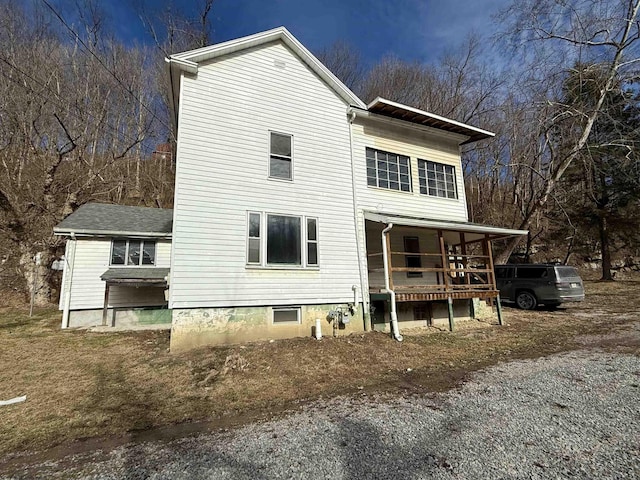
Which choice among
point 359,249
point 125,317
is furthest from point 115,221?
point 359,249

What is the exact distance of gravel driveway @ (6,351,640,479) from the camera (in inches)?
121

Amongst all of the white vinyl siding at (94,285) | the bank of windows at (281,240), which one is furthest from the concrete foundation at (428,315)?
the white vinyl siding at (94,285)

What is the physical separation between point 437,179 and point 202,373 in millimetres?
10601

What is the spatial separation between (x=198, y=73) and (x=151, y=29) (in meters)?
10.3

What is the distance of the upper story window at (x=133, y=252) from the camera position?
12.6m

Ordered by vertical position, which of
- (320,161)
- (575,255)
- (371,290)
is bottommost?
(371,290)

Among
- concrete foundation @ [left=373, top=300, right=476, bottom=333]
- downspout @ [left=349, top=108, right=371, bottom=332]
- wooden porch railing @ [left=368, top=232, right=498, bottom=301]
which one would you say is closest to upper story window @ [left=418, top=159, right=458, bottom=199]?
wooden porch railing @ [left=368, top=232, right=498, bottom=301]

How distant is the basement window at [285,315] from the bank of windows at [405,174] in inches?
199

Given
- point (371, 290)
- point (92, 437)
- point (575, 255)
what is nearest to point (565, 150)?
point (575, 255)

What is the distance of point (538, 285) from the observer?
13.7 meters

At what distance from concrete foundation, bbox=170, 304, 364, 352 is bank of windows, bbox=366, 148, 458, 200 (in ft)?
16.0

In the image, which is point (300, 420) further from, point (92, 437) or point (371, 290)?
point (371, 290)

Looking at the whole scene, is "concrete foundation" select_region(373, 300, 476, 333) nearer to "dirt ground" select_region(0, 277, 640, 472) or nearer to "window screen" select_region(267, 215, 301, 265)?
"dirt ground" select_region(0, 277, 640, 472)

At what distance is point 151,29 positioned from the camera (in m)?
16.0
